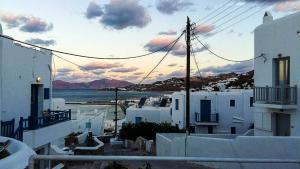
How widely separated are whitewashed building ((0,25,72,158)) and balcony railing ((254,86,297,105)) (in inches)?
386

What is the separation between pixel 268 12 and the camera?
2245 centimetres

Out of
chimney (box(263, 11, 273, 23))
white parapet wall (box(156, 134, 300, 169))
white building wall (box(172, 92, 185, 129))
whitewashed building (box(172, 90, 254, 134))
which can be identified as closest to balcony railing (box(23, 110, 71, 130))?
white parapet wall (box(156, 134, 300, 169))

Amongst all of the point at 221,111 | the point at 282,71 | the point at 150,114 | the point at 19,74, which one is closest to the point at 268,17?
the point at 282,71

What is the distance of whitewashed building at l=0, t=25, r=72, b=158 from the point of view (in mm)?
15414

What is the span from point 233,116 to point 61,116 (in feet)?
79.9

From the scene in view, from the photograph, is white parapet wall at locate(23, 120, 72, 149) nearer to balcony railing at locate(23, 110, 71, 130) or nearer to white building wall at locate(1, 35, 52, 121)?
balcony railing at locate(23, 110, 71, 130)

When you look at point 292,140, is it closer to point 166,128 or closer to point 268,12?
point 268,12

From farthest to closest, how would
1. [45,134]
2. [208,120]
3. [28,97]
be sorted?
[208,120] < [28,97] < [45,134]

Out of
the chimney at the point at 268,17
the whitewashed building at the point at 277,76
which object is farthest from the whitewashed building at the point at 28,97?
the chimney at the point at 268,17

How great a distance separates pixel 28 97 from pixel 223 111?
2597cm

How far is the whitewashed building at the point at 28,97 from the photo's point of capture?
1541cm

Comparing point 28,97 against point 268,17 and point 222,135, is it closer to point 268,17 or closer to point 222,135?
point 222,135

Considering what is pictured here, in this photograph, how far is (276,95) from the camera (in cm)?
2094

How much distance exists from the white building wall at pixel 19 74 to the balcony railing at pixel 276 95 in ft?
35.5
